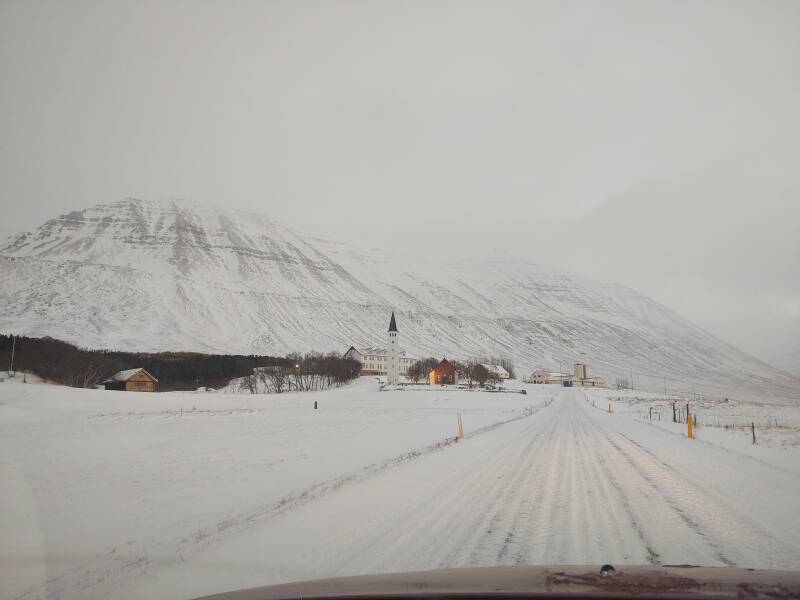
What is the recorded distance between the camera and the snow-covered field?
600cm

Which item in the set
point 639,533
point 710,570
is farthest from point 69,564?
point 639,533

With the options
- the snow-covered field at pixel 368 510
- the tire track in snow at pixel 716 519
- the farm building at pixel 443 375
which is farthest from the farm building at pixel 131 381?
the tire track in snow at pixel 716 519

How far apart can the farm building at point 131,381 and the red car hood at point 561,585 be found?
87690 mm

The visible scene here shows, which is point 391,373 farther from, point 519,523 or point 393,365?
point 519,523

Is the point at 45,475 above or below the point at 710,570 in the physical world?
below

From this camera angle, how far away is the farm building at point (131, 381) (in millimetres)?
79625

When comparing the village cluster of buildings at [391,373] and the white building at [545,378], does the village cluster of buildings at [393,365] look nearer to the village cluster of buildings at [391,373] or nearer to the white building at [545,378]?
the village cluster of buildings at [391,373]

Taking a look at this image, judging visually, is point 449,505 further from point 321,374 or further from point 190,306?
point 190,306

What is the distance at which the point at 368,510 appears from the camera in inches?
336

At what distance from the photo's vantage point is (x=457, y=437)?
2086 cm

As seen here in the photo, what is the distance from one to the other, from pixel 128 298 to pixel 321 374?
12209 cm

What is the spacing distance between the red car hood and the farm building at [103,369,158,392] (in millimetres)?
87690

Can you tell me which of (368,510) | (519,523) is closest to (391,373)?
(368,510)

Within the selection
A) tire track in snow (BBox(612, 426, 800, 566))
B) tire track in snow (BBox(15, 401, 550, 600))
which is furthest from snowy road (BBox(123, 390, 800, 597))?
tire track in snow (BBox(15, 401, 550, 600))
